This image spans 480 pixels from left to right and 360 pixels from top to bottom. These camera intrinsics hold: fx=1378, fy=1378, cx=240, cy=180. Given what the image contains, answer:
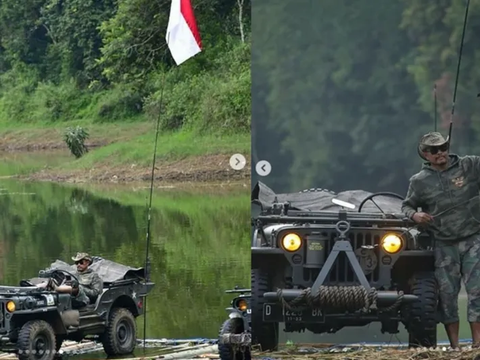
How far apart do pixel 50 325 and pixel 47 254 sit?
409 inches

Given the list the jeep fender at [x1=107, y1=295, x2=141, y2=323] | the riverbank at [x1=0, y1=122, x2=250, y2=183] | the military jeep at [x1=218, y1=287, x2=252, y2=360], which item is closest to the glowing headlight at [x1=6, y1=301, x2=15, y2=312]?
the jeep fender at [x1=107, y1=295, x2=141, y2=323]

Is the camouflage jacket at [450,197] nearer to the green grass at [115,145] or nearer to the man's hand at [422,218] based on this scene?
the man's hand at [422,218]

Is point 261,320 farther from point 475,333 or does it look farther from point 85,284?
point 85,284

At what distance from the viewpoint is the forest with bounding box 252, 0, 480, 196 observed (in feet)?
18.2

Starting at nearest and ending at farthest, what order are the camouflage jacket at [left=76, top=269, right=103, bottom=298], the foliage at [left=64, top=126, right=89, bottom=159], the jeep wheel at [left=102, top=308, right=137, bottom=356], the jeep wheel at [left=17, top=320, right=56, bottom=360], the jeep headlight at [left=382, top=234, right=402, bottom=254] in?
the jeep headlight at [left=382, top=234, right=402, bottom=254], the jeep wheel at [left=17, top=320, right=56, bottom=360], the camouflage jacket at [left=76, top=269, right=103, bottom=298], the jeep wheel at [left=102, top=308, right=137, bottom=356], the foliage at [left=64, top=126, right=89, bottom=159]

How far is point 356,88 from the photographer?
558 centimetres

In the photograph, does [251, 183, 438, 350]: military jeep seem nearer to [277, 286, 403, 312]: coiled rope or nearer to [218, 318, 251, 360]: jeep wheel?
[277, 286, 403, 312]: coiled rope

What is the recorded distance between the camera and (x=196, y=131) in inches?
1265

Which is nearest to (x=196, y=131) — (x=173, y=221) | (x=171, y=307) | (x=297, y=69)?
(x=173, y=221)

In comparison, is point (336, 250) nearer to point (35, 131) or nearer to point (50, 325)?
point (50, 325)

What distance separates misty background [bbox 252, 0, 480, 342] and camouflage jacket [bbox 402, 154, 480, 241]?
0.05 meters

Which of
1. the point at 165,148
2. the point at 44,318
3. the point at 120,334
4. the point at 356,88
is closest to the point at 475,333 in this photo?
the point at 356,88

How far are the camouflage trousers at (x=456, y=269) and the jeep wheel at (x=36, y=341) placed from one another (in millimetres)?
4827

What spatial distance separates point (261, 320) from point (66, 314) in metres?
4.83
